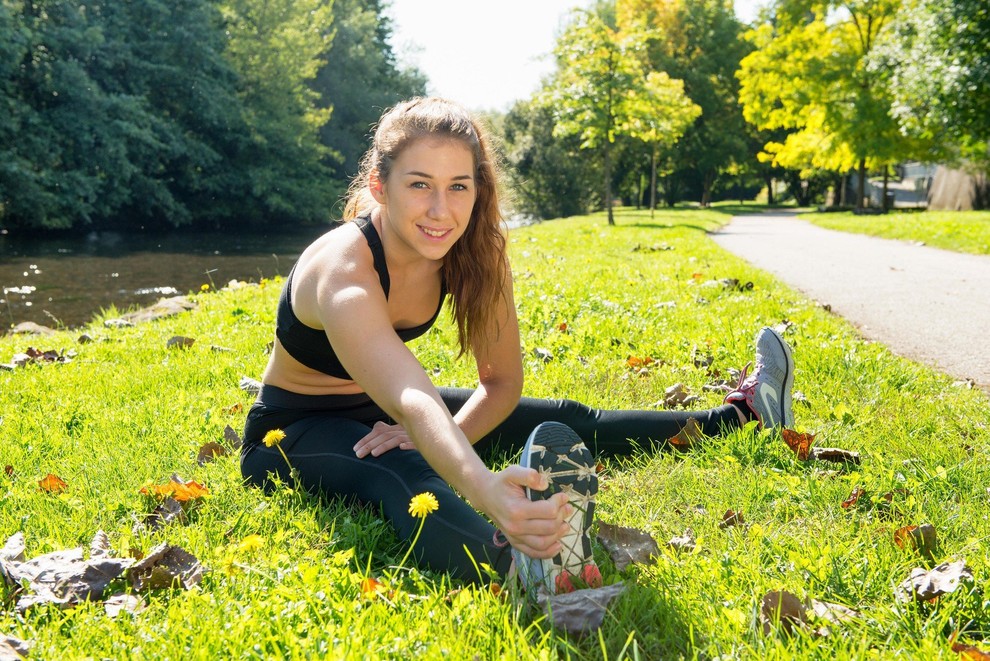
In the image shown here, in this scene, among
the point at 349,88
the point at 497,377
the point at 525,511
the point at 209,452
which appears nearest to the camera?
the point at 525,511

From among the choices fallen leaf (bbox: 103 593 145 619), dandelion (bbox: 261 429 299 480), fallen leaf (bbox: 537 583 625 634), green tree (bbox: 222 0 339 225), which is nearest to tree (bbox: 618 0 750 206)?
green tree (bbox: 222 0 339 225)

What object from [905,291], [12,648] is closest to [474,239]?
[12,648]

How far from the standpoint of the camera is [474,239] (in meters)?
2.84

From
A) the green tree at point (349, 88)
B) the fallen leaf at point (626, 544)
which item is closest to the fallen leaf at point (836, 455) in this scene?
the fallen leaf at point (626, 544)

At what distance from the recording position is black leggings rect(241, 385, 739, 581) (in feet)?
7.25

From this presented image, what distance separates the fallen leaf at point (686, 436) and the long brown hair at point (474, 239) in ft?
3.03

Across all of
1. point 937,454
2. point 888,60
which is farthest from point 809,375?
point 888,60

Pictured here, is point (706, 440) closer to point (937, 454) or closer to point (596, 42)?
point (937, 454)

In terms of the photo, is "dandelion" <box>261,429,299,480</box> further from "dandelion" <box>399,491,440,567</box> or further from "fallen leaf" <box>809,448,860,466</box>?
"fallen leaf" <box>809,448,860,466</box>

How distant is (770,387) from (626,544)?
1324 mm

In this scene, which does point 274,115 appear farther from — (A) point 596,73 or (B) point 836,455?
→ (B) point 836,455

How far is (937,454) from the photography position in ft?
9.71

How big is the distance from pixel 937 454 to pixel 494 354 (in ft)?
5.58

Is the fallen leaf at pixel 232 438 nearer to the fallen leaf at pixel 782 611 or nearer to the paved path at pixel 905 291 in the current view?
the fallen leaf at pixel 782 611
